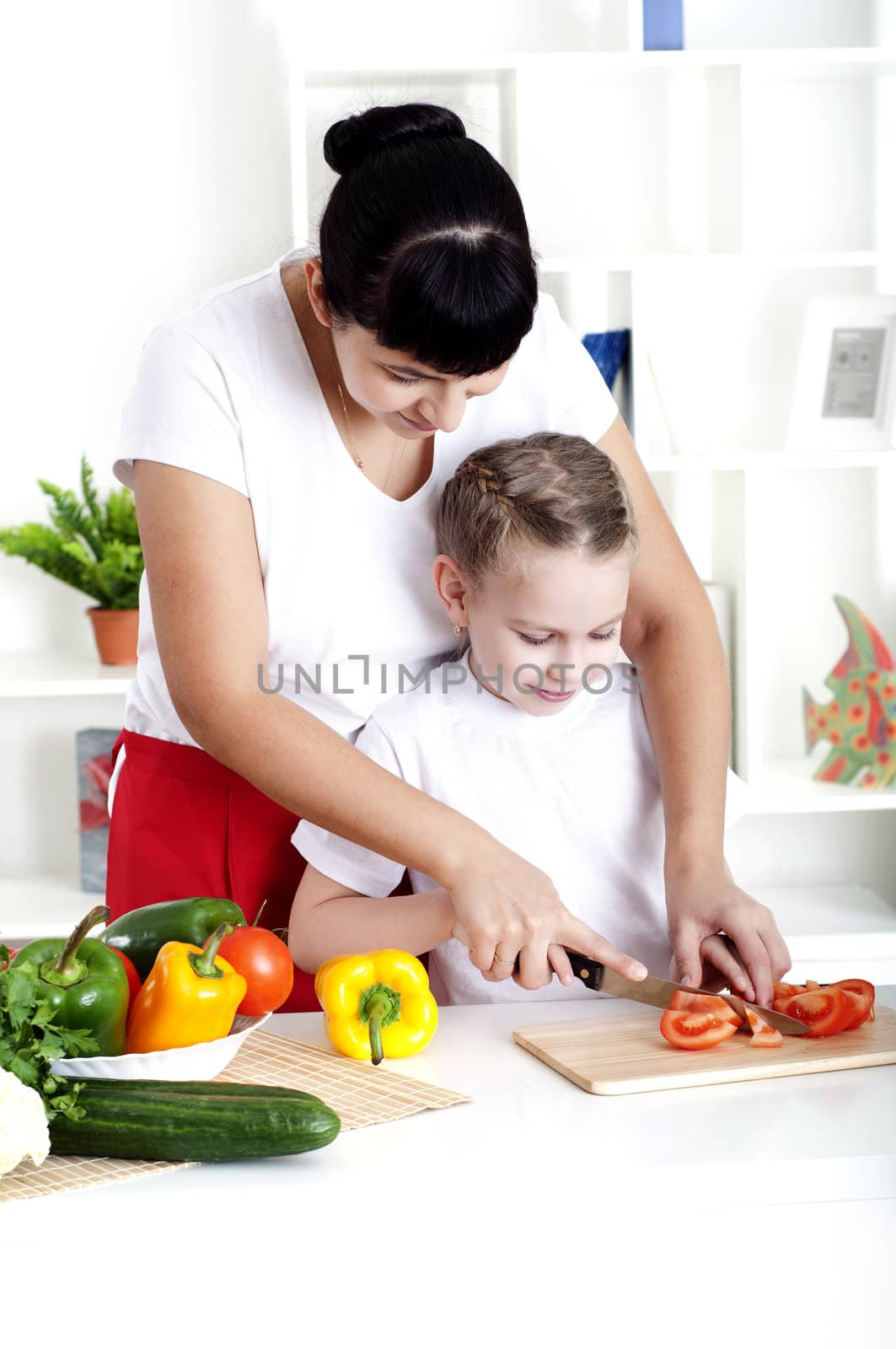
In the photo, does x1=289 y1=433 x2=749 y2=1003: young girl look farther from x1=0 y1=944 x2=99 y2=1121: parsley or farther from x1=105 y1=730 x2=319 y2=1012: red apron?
x1=0 y1=944 x2=99 y2=1121: parsley

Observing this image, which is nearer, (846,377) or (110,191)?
(846,377)

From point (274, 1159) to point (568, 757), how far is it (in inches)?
27.4

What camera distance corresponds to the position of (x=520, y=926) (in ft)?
3.69

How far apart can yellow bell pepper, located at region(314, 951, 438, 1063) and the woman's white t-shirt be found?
0.95 feet

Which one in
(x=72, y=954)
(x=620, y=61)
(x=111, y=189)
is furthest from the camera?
(x=111, y=189)

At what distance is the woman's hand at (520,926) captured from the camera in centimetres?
112

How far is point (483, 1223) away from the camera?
0.86 metres

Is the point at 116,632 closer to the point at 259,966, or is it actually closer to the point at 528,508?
the point at 528,508

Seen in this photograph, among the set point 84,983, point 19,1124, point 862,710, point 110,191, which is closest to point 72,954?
point 84,983

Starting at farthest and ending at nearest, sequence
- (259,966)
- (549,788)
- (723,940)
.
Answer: (549,788)
(723,940)
(259,966)

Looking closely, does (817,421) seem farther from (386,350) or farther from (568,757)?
(386,350)

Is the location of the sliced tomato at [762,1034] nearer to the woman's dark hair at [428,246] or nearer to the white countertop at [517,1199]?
the white countertop at [517,1199]

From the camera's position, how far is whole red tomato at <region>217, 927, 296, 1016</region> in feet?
3.44

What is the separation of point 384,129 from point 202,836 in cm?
72
